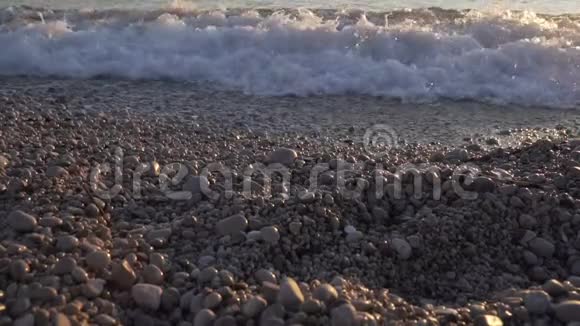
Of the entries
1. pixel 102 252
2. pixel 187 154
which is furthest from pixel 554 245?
pixel 187 154

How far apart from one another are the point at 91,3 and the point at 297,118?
555 cm

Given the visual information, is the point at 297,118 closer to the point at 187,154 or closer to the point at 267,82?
the point at 267,82

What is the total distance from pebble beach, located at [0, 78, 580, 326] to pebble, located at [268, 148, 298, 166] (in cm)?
1

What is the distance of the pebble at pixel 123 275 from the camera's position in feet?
8.03

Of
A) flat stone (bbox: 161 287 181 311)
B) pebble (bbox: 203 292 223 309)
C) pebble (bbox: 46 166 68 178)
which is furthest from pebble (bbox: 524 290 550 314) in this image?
pebble (bbox: 46 166 68 178)

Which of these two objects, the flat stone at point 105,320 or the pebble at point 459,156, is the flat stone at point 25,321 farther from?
the pebble at point 459,156

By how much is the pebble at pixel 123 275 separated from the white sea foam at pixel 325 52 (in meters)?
4.21

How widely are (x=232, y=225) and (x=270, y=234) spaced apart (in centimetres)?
18

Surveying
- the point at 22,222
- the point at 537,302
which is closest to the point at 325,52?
the point at 22,222

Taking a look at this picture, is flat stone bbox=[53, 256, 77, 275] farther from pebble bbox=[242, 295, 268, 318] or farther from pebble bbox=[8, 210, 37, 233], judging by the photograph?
pebble bbox=[242, 295, 268, 318]

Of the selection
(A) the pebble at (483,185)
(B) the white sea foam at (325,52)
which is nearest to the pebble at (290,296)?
(A) the pebble at (483,185)

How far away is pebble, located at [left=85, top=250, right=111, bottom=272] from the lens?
250cm

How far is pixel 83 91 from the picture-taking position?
6.37m

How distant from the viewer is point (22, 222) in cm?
280
